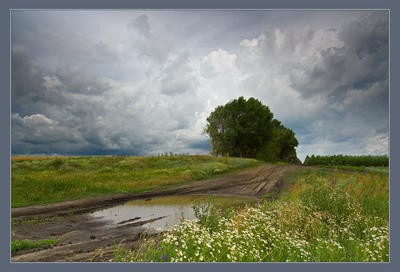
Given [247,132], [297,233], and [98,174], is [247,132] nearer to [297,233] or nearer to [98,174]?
[297,233]

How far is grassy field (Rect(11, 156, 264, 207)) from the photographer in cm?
612

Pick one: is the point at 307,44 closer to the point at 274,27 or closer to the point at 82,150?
the point at 274,27

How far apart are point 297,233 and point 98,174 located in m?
7.86

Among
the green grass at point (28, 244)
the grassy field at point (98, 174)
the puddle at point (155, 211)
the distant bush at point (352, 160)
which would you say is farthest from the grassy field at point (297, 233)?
the grassy field at point (98, 174)

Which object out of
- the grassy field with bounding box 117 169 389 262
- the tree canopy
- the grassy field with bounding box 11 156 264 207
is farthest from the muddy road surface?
the tree canopy

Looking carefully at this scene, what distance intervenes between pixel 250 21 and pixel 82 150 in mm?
5817

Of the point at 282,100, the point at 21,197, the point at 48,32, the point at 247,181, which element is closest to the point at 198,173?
the point at 247,181

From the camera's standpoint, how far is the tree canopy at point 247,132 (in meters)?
7.98

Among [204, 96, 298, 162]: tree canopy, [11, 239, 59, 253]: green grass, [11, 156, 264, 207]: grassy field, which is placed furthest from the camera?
[204, 96, 298, 162]: tree canopy

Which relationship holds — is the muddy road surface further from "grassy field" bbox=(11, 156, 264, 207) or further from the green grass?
"grassy field" bbox=(11, 156, 264, 207)

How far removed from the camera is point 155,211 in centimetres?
681

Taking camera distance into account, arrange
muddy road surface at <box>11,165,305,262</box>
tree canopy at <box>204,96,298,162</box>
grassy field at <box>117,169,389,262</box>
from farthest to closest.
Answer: tree canopy at <box>204,96,298,162</box> < muddy road surface at <box>11,165,305,262</box> < grassy field at <box>117,169,389,262</box>

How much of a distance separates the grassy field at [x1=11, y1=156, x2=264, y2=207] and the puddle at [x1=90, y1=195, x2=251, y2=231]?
5.23ft

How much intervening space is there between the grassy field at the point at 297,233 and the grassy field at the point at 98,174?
3650mm
